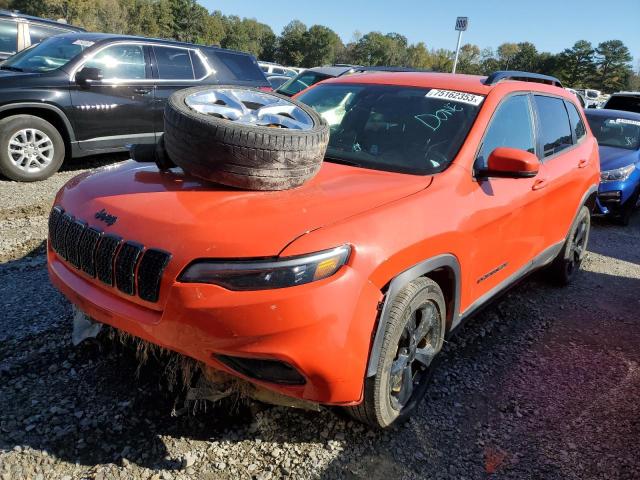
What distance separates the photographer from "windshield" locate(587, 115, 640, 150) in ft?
26.7

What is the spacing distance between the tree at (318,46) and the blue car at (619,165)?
79.1 meters

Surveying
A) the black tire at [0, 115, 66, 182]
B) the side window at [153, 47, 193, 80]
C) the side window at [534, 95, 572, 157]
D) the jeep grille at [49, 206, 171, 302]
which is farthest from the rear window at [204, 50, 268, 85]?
the jeep grille at [49, 206, 171, 302]

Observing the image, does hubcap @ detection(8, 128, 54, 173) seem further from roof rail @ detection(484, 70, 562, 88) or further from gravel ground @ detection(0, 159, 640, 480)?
roof rail @ detection(484, 70, 562, 88)

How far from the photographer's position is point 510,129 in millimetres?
3357

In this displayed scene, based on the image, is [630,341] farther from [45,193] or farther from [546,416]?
[45,193]

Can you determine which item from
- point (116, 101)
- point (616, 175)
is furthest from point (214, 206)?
point (616, 175)

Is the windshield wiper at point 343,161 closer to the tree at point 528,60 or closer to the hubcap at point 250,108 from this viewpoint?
the hubcap at point 250,108

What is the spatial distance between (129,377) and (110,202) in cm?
98

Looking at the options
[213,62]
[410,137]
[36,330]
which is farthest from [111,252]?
[213,62]

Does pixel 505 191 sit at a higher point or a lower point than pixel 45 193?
higher

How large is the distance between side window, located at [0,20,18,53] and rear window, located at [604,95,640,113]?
13.6 m

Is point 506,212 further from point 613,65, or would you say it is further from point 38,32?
point 613,65

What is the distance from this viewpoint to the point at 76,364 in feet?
9.09

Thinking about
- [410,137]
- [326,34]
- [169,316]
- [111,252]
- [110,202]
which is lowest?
[169,316]
